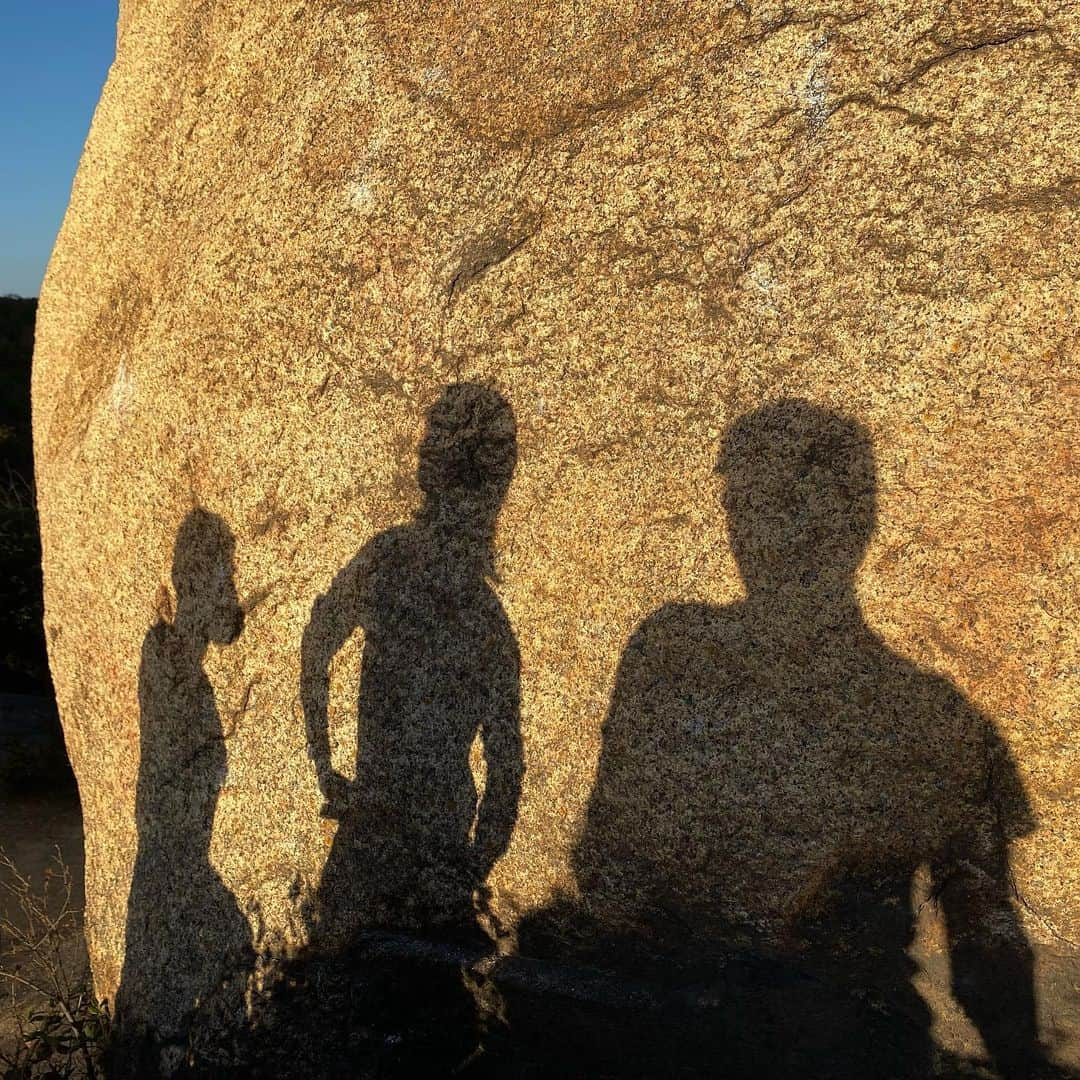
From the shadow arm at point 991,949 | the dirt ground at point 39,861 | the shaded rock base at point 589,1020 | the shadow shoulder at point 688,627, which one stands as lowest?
the dirt ground at point 39,861

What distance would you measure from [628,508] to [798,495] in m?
0.37

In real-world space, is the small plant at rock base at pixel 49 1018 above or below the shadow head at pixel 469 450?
below

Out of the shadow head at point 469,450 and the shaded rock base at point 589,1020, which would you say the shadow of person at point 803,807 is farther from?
the shadow head at point 469,450

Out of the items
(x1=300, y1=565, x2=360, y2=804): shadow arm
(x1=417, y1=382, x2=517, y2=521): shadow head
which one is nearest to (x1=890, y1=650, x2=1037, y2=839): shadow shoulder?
(x1=417, y1=382, x2=517, y2=521): shadow head

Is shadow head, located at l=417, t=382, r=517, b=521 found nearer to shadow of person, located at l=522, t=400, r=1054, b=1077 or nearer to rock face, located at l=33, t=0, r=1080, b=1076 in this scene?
rock face, located at l=33, t=0, r=1080, b=1076

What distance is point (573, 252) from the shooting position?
226 cm

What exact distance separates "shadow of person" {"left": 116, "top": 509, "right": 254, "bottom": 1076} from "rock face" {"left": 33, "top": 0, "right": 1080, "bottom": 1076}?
0.02 meters

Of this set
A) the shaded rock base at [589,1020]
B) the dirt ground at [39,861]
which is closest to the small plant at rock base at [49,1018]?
the dirt ground at [39,861]

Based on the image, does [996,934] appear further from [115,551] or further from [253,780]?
[115,551]

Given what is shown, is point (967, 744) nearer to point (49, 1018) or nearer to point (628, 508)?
point (628, 508)

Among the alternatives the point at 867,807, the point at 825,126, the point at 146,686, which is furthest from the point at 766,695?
the point at 146,686

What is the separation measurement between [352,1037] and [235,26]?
2.84 m

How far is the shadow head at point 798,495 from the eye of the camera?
6.61ft

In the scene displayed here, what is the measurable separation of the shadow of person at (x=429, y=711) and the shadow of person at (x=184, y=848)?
34 centimetres
